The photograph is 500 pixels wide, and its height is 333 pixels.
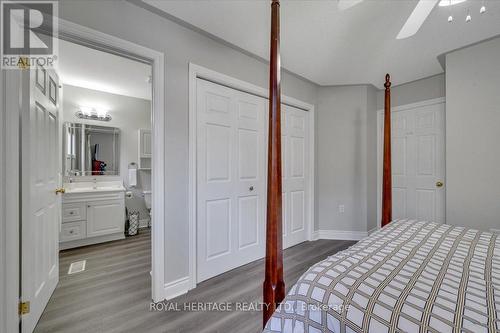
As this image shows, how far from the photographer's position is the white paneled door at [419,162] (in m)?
3.14

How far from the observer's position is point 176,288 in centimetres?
198

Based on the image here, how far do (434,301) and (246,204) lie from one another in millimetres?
1994

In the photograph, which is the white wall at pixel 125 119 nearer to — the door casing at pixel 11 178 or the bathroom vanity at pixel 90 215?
the bathroom vanity at pixel 90 215

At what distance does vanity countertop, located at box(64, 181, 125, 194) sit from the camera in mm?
3418

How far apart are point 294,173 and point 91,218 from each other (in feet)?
9.85

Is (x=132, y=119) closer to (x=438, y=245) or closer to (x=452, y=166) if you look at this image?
(x=438, y=245)

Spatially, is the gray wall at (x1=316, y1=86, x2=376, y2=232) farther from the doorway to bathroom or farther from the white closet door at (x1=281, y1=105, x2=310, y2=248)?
the doorway to bathroom

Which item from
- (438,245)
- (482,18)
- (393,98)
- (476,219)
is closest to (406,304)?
(438,245)

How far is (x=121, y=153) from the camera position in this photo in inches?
160

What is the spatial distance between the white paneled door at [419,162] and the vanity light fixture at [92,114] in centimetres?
474

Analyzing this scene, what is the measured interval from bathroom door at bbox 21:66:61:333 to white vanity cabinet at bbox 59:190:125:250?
1195 millimetres

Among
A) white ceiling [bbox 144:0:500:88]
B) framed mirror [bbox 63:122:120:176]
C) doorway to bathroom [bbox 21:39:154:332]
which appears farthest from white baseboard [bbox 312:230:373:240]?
framed mirror [bbox 63:122:120:176]

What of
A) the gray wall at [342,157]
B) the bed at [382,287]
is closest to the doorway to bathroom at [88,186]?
the bed at [382,287]
